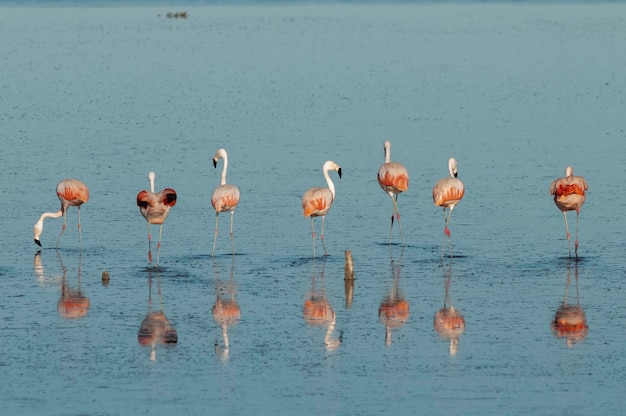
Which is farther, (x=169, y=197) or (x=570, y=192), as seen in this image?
(x=570, y=192)

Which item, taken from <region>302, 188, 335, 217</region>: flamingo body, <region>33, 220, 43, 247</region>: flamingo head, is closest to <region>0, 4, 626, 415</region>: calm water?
→ <region>33, 220, 43, 247</region>: flamingo head

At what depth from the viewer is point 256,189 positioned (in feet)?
77.5

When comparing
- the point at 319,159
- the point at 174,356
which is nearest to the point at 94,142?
the point at 319,159

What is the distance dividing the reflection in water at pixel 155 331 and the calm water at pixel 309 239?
96 mm

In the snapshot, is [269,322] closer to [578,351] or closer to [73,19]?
[578,351]

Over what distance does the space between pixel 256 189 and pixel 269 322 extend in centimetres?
868

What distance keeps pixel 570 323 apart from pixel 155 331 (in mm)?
4579

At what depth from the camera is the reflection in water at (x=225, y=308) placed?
46.3ft

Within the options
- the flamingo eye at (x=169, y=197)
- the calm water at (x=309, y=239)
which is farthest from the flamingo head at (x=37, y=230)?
the flamingo eye at (x=169, y=197)

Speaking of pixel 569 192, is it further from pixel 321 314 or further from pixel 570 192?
pixel 321 314

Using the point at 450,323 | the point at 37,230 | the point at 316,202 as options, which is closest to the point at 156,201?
the point at 37,230

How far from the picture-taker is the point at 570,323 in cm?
1502

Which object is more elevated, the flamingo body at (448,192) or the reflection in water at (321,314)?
the flamingo body at (448,192)

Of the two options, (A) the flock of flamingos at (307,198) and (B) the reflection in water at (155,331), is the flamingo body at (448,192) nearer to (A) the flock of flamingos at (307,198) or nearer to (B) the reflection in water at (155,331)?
(A) the flock of flamingos at (307,198)
